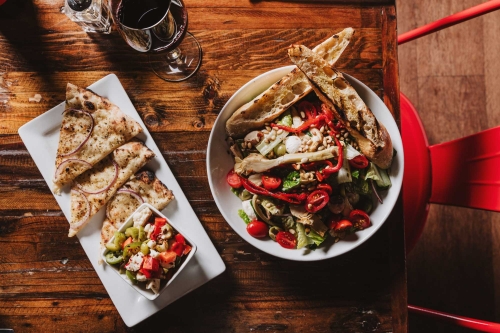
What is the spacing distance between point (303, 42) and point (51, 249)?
165cm

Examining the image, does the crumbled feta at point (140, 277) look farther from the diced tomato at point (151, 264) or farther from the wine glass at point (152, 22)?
the wine glass at point (152, 22)

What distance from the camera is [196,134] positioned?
7.27ft

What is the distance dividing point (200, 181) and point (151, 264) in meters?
0.50

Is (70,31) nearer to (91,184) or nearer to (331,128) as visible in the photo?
(91,184)

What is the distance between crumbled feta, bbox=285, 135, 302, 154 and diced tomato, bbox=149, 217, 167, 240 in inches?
26.0

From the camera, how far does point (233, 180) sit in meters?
2.09

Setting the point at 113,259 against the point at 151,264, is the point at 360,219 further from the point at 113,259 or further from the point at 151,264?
the point at 113,259

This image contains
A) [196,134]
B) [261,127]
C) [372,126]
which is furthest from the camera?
[196,134]

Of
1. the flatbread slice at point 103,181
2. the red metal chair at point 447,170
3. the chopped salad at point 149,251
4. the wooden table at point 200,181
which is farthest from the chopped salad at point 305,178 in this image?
the red metal chair at point 447,170

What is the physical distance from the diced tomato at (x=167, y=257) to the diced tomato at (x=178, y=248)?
1.2 inches

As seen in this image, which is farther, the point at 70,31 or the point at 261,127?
the point at 70,31

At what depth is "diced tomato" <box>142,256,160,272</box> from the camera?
191cm

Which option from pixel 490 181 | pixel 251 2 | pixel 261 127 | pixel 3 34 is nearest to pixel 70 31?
pixel 3 34

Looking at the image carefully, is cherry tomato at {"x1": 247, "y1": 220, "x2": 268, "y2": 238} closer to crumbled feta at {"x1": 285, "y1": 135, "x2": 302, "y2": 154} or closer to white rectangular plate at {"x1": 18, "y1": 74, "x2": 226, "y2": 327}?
white rectangular plate at {"x1": 18, "y1": 74, "x2": 226, "y2": 327}
